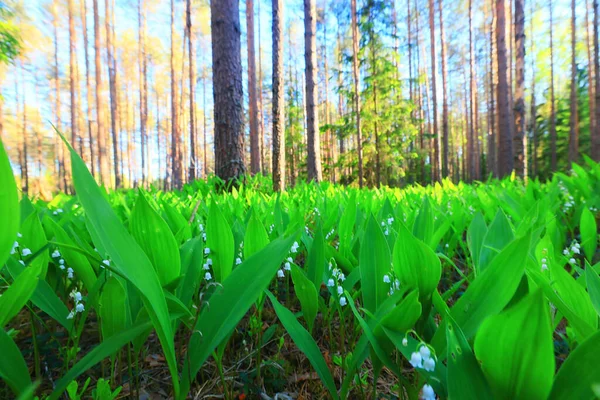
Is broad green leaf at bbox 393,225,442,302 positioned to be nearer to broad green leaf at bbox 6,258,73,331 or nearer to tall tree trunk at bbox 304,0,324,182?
broad green leaf at bbox 6,258,73,331

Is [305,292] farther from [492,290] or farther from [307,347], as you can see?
[492,290]

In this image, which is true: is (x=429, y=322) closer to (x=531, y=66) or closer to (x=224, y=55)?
(x=224, y=55)

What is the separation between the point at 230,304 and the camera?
647 millimetres

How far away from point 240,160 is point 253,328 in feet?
13.3

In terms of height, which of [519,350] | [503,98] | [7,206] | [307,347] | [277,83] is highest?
[277,83]

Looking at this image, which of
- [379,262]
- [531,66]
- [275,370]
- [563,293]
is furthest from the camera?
[531,66]

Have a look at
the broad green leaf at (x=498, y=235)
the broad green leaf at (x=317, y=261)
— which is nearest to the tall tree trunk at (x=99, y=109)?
the broad green leaf at (x=317, y=261)

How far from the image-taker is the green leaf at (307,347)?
68 centimetres

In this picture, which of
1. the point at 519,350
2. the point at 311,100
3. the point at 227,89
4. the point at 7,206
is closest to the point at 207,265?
the point at 7,206

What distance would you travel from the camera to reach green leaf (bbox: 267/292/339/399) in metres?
0.68

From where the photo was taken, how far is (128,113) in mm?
26359

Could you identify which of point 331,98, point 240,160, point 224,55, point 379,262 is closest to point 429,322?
point 379,262

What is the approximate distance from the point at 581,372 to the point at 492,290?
0.18 m

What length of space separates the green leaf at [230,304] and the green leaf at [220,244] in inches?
7.6
